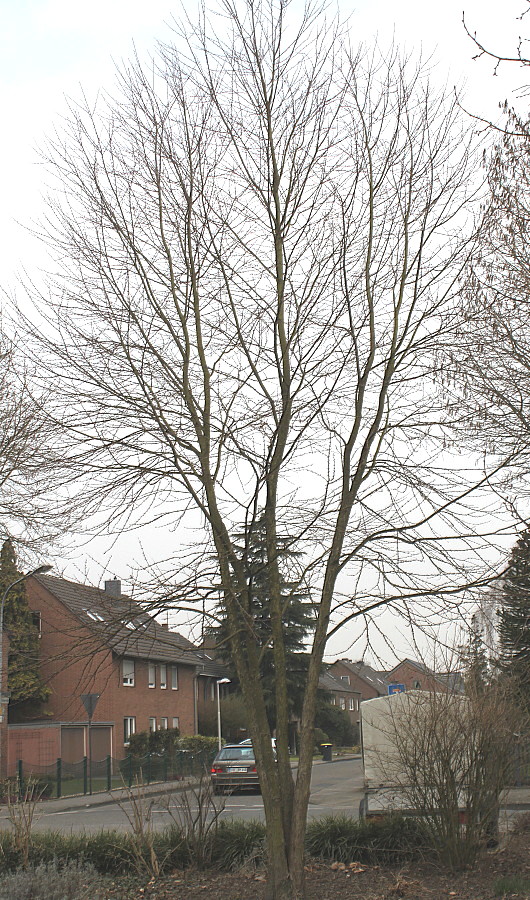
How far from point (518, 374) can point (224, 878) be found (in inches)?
240

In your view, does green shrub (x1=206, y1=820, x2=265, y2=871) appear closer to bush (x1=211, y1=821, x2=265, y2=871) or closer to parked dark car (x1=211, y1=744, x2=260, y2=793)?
bush (x1=211, y1=821, x2=265, y2=871)

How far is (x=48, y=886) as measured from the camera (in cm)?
835

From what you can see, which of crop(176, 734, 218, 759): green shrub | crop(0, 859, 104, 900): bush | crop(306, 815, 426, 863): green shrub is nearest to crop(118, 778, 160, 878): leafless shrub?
crop(0, 859, 104, 900): bush

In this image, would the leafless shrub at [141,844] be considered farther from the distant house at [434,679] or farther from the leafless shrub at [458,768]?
the distant house at [434,679]

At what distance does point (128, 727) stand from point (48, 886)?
3290cm

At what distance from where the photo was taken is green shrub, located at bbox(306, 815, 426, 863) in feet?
31.7

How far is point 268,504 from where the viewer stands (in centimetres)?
790

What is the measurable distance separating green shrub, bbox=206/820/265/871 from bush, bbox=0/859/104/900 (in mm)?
1465

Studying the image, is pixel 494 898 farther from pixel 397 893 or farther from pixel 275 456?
pixel 275 456

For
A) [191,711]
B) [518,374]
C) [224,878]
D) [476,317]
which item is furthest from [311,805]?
[191,711]

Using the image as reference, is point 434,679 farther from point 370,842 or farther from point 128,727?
point 128,727

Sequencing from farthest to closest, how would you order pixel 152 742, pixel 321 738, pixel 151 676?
pixel 321 738 < pixel 151 676 < pixel 152 742

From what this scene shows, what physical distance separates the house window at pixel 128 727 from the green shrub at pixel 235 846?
30.5 meters

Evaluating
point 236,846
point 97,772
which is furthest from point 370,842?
point 97,772
